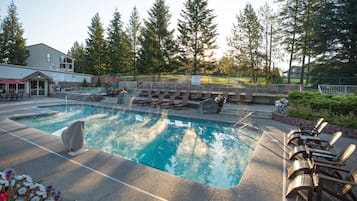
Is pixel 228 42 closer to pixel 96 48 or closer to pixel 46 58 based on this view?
pixel 96 48

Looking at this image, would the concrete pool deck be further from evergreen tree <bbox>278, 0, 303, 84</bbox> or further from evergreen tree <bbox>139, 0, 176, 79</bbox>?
evergreen tree <bbox>139, 0, 176, 79</bbox>

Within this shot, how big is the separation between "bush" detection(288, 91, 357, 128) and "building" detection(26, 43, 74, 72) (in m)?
30.6

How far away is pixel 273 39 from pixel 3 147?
2479 cm

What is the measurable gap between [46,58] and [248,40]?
28.2 metres

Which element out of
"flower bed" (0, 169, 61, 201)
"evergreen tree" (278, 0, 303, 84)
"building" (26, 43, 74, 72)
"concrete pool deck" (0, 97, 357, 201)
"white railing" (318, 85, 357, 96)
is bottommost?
"concrete pool deck" (0, 97, 357, 201)

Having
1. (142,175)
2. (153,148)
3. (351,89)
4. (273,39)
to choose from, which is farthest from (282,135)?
(273,39)

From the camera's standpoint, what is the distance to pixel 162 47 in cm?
2777

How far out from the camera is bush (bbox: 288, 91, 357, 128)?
7.41 meters

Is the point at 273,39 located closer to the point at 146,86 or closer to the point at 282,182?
the point at 146,86

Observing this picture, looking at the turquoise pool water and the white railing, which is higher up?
the white railing

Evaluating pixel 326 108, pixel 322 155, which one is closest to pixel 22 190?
pixel 322 155

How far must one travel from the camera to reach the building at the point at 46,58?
2809cm

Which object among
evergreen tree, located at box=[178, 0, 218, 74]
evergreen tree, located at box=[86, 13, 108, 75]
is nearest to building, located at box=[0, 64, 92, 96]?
evergreen tree, located at box=[86, 13, 108, 75]

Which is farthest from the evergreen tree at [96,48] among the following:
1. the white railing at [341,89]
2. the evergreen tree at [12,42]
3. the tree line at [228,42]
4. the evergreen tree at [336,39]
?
the white railing at [341,89]
